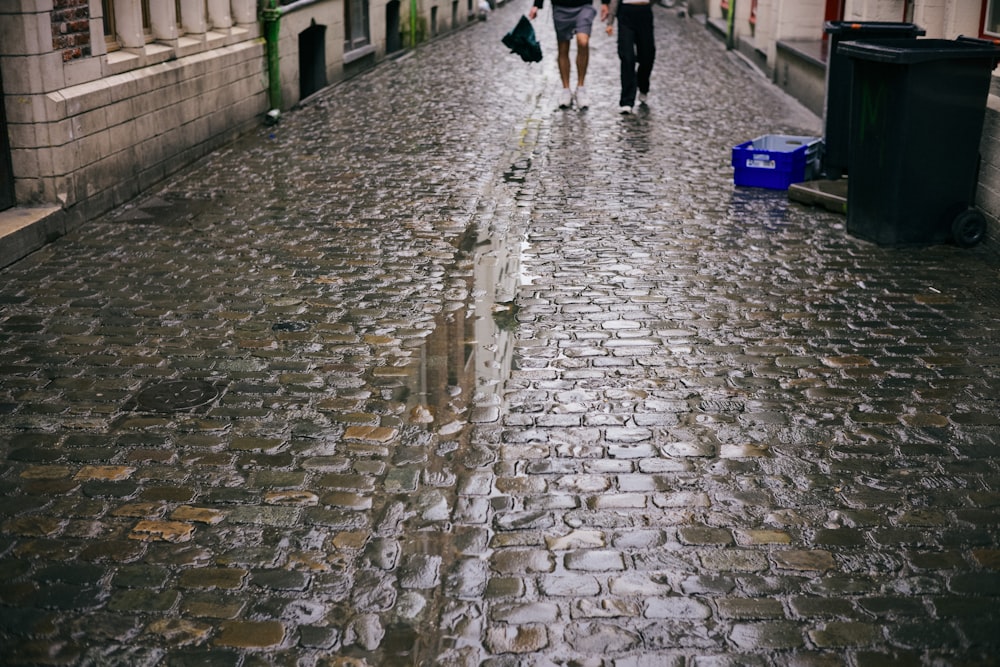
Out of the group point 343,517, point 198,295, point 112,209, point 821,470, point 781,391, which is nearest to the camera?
point 343,517

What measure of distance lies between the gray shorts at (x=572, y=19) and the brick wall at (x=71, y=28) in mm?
7066

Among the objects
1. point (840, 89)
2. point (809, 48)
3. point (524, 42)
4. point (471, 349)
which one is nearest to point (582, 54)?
point (524, 42)

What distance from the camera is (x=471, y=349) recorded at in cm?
662

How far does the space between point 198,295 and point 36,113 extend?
2469mm

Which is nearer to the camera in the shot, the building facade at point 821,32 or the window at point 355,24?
the building facade at point 821,32

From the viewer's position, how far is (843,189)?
10.3m

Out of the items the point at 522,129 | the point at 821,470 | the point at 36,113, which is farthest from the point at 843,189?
the point at 36,113

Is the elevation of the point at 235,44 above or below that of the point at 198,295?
above

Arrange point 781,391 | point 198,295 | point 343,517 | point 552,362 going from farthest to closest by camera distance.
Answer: point 198,295 < point 552,362 < point 781,391 < point 343,517

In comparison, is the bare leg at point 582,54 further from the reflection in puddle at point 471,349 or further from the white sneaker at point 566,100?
the reflection in puddle at point 471,349

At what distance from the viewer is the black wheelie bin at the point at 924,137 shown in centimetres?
857

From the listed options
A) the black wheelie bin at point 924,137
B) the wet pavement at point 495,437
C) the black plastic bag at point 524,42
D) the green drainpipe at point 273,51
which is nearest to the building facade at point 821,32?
the black wheelie bin at point 924,137

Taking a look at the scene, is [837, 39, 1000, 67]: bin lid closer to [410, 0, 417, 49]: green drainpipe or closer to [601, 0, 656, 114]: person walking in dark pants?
[601, 0, 656, 114]: person walking in dark pants

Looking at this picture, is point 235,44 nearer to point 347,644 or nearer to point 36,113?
point 36,113
